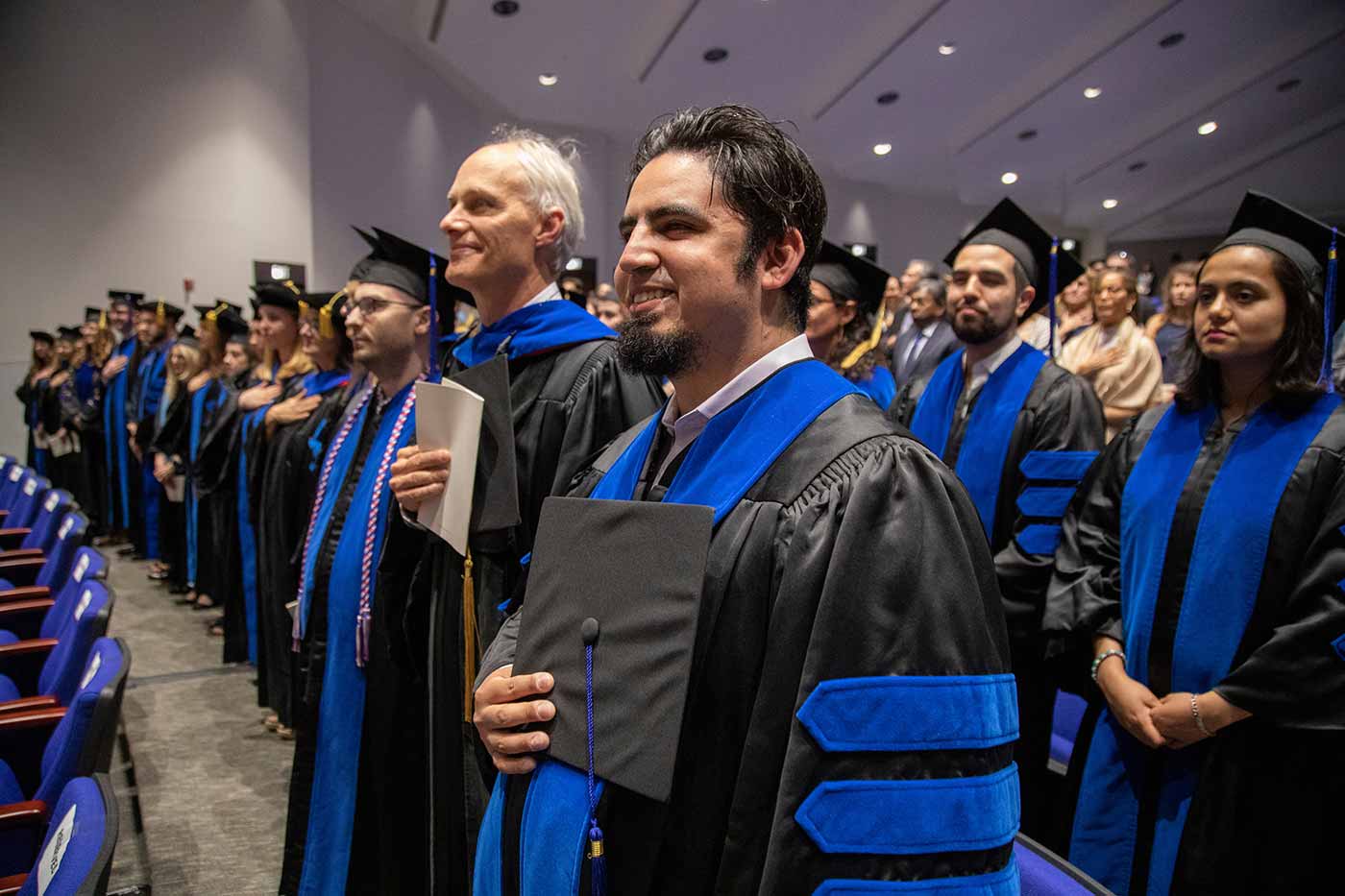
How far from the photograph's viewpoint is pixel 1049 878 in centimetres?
130

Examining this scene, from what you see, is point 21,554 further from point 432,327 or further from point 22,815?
point 432,327

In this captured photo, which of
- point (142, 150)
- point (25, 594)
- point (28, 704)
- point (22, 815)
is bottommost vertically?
point (22, 815)

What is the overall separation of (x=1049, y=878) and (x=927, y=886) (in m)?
0.47

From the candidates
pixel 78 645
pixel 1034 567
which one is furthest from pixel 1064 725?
pixel 78 645

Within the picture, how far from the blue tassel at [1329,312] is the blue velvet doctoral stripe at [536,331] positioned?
174 centimetres

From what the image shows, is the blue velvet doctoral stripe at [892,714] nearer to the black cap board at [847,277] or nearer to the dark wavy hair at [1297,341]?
the dark wavy hair at [1297,341]

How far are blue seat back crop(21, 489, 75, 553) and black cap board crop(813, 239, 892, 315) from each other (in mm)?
3874

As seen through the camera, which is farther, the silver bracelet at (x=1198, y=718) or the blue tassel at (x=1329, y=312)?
the blue tassel at (x=1329, y=312)

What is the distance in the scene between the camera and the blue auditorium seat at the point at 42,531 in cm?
428

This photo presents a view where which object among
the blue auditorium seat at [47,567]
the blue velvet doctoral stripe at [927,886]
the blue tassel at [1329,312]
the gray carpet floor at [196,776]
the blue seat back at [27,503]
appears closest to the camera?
the blue velvet doctoral stripe at [927,886]

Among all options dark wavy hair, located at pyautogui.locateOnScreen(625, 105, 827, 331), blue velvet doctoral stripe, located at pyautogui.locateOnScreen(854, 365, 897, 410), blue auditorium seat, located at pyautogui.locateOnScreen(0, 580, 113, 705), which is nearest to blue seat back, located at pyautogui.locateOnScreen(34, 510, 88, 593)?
blue auditorium seat, located at pyautogui.locateOnScreen(0, 580, 113, 705)

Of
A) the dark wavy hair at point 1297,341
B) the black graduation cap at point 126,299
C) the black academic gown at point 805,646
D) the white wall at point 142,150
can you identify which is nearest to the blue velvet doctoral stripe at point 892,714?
the black academic gown at point 805,646

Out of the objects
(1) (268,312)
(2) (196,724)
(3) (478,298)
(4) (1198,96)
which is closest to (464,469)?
(3) (478,298)

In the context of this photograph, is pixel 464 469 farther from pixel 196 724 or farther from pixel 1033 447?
pixel 196 724
